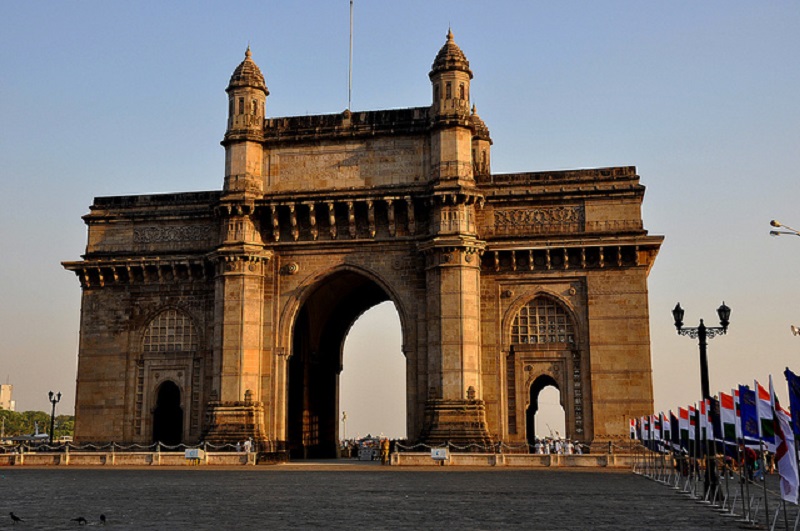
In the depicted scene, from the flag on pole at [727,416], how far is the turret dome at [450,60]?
25862mm

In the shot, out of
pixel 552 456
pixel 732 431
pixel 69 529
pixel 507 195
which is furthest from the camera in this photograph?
pixel 507 195

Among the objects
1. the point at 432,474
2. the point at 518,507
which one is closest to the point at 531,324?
the point at 432,474

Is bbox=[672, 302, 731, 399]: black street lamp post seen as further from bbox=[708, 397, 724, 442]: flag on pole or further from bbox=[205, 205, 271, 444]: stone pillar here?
bbox=[205, 205, 271, 444]: stone pillar

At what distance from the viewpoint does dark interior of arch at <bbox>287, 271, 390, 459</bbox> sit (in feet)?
149

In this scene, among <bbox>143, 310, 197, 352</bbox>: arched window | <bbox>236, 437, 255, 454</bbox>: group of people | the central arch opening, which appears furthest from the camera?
the central arch opening

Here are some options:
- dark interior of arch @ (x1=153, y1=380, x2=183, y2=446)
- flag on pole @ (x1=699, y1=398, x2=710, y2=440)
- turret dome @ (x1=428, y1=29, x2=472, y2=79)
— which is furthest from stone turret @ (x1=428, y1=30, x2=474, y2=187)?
flag on pole @ (x1=699, y1=398, x2=710, y2=440)

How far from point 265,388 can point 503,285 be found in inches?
448

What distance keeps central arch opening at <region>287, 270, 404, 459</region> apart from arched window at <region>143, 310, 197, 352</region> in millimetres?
4851

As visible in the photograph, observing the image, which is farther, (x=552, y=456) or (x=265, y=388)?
(x=265, y=388)

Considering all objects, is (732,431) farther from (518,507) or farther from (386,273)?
(386,273)

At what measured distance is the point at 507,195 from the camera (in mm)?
41094

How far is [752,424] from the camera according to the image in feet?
51.1

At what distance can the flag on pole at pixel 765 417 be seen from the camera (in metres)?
14.4

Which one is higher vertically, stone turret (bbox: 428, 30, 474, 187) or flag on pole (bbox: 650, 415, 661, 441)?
stone turret (bbox: 428, 30, 474, 187)
